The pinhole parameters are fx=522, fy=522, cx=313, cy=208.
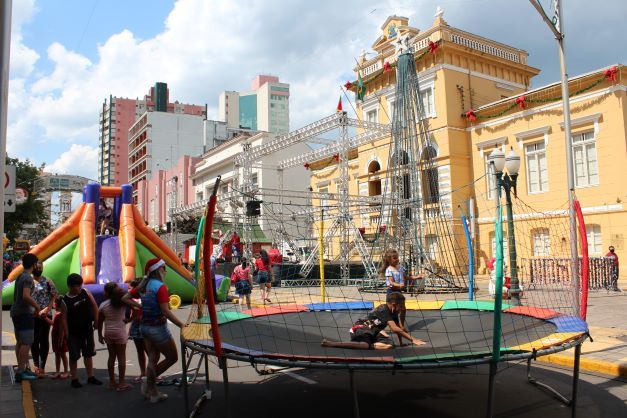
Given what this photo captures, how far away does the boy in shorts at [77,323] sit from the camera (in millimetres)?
6340

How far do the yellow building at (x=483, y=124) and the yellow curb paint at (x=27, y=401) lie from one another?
14.0 metres

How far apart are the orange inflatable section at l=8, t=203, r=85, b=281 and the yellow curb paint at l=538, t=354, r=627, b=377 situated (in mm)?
11477

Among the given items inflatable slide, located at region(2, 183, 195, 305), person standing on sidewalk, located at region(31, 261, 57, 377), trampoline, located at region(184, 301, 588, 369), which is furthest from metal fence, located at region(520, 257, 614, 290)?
person standing on sidewalk, located at region(31, 261, 57, 377)

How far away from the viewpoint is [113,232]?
607 inches

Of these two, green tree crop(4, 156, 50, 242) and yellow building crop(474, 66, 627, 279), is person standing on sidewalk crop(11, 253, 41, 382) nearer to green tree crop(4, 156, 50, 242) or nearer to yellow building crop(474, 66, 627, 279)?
yellow building crop(474, 66, 627, 279)

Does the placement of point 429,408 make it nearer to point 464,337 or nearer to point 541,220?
point 464,337

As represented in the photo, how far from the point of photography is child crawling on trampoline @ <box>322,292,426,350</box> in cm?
554

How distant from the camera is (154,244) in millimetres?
14141

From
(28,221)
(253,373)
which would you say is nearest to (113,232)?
(253,373)

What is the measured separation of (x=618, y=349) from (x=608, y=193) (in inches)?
541

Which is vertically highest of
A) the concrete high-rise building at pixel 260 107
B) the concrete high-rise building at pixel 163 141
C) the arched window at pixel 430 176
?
the concrete high-rise building at pixel 260 107

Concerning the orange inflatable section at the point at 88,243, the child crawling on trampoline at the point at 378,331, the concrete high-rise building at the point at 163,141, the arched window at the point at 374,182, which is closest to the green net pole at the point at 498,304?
the child crawling on trampoline at the point at 378,331

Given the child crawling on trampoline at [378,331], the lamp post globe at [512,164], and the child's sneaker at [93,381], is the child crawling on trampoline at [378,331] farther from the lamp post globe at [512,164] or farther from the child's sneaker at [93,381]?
the lamp post globe at [512,164]

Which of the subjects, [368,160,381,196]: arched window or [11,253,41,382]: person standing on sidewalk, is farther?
[368,160,381,196]: arched window
